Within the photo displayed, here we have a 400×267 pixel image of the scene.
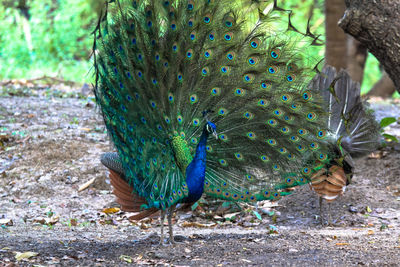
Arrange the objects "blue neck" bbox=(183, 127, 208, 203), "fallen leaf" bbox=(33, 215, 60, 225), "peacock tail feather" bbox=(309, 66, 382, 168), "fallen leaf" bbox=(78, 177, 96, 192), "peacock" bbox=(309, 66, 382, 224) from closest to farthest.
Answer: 1. "blue neck" bbox=(183, 127, 208, 203)
2. "peacock" bbox=(309, 66, 382, 224)
3. "fallen leaf" bbox=(33, 215, 60, 225)
4. "peacock tail feather" bbox=(309, 66, 382, 168)
5. "fallen leaf" bbox=(78, 177, 96, 192)

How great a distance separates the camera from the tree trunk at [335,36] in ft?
33.6

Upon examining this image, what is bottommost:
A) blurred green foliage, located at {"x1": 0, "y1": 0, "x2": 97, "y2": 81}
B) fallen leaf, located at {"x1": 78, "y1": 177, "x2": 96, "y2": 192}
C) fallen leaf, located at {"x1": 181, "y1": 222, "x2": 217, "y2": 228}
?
fallen leaf, located at {"x1": 181, "y1": 222, "x2": 217, "y2": 228}

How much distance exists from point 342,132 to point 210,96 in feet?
7.28

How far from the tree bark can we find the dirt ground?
207 cm

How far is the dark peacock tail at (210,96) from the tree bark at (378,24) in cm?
105

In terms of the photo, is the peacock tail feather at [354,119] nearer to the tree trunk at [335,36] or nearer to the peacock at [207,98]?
the peacock at [207,98]

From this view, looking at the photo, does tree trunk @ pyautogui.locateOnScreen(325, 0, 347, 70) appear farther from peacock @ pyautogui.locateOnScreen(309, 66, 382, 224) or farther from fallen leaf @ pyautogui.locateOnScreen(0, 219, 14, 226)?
fallen leaf @ pyautogui.locateOnScreen(0, 219, 14, 226)

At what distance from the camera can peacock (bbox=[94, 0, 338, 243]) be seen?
511cm

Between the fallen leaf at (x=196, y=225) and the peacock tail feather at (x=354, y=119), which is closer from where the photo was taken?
the fallen leaf at (x=196, y=225)

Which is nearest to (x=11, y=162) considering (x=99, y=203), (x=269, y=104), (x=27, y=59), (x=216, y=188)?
(x=99, y=203)

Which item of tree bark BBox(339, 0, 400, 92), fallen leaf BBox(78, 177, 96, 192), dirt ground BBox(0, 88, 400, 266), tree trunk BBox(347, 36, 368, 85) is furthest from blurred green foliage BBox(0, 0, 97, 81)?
tree bark BBox(339, 0, 400, 92)

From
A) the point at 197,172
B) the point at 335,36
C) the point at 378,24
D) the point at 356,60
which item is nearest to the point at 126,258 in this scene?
the point at 197,172

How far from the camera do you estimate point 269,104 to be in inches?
210

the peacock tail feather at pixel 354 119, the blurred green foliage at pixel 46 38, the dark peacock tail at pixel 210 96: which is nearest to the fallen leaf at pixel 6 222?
the dark peacock tail at pixel 210 96
